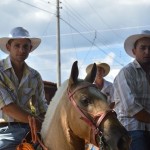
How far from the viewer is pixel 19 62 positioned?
5484 millimetres

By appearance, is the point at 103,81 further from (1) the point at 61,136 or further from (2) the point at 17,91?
(1) the point at 61,136

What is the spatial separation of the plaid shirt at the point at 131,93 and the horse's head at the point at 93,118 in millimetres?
1061

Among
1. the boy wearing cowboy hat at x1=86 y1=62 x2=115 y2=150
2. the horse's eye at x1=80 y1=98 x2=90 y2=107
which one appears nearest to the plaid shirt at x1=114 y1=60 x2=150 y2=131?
the horse's eye at x1=80 y1=98 x2=90 y2=107

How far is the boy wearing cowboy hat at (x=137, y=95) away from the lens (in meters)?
5.31

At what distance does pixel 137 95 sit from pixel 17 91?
148 centimetres

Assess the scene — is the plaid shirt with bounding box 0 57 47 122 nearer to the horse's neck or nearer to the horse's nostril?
the horse's neck

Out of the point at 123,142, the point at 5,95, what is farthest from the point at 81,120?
the point at 5,95

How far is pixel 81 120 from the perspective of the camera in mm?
4090

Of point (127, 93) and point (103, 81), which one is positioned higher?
point (127, 93)

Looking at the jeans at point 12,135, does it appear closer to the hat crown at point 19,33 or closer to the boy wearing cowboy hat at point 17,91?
the boy wearing cowboy hat at point 17,91

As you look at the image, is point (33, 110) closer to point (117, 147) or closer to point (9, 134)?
point (9, 134)

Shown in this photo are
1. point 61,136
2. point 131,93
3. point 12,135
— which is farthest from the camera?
point 131,93

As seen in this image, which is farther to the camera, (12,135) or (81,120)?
(12,135)

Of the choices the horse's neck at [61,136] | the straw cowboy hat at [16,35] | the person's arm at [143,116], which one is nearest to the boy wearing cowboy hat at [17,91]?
the straw cowboy hat at [16,35]
